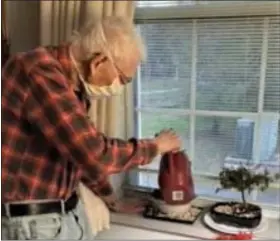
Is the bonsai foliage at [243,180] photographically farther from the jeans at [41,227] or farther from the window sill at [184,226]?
the jeans at [41,227]

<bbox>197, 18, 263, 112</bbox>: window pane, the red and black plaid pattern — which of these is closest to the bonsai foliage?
<bbox>197, 18, 263, 112</bbox>: window pane

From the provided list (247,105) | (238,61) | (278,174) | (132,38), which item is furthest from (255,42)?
(132,38)

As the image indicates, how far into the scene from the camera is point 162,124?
1.76 meters

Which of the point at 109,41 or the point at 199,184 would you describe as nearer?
the point at 109,41

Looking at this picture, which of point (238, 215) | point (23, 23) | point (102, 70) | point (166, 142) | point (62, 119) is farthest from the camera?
point (23, 23)

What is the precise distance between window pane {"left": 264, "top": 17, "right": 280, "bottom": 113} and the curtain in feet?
1.67

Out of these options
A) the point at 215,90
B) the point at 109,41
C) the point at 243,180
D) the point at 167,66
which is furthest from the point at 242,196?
the point at 109,41

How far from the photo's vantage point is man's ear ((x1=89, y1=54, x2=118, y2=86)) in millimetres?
1062

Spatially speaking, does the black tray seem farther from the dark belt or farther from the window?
the dark belt

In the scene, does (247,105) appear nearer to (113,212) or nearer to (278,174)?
(278,174)

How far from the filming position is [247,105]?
5.26 ft

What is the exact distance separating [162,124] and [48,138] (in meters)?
0.82

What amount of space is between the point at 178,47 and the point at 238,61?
0.79 feet

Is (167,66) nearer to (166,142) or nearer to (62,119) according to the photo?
(166,142)
